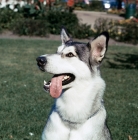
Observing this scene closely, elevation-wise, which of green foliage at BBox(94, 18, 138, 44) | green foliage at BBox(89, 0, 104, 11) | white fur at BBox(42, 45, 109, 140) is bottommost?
green foliage at BBox(89, 0, 104, 11)

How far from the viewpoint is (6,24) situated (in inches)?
842

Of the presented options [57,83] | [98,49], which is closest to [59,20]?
[98,49]

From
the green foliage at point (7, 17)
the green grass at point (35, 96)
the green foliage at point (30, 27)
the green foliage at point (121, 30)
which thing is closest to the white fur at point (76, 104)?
the green grass at point (35, 96)

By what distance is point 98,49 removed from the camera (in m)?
4.92

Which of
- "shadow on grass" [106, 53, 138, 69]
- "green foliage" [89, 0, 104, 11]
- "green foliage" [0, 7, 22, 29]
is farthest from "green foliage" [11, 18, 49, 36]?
"green foliage" [89, 0, 104, 11]

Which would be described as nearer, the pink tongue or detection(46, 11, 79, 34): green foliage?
the pink tongue

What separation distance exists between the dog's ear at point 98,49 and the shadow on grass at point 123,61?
8714 mm

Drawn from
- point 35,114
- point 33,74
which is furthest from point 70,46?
point 33,74

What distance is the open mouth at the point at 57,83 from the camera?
4733mm

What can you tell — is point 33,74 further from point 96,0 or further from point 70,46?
point 96,0

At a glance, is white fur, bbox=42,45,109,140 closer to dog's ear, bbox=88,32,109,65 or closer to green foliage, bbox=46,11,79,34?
dog's ear, bbox=88,32,109,65

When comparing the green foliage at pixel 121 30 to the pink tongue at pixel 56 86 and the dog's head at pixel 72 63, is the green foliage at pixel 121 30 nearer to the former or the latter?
the dog's head at pixel 72 63

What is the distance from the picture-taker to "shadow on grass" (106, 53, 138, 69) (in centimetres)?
1392

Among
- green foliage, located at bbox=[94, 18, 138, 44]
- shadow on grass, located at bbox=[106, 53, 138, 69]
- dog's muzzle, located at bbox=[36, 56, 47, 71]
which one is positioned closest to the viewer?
dog's muzzle, located at bbox=[36, 56, 47, 71]
